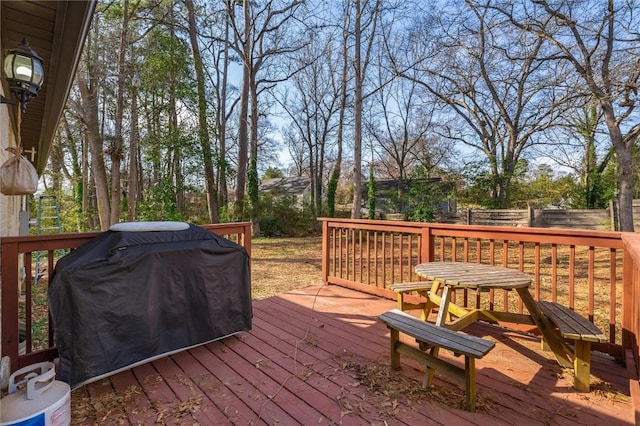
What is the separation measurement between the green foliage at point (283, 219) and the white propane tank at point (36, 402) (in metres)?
10.8

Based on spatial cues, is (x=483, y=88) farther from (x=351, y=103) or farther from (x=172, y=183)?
(x=172, y=183)

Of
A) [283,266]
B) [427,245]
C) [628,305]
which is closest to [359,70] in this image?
[283,266]

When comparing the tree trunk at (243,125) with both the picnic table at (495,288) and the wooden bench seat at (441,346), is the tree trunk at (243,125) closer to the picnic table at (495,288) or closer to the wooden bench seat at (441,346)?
the picnic table at (495,288)

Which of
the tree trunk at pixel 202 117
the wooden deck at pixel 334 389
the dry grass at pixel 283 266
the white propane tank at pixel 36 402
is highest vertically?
the tree trunk at pixel 202 117

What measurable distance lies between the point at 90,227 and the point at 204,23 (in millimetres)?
8583

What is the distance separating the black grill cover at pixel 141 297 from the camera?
6.26 feet

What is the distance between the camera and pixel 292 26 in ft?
41.7

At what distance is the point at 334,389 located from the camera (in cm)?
210

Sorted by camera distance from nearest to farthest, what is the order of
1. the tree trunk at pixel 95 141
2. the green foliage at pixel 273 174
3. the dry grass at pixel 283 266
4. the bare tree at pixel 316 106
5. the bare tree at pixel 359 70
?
the dry grass at pixel 283 266, the tree trunk at pixel 95 141, the bare tree at pixel 359 70, the bare tree at pixel 316 106, the green foliage at pixel 273 174

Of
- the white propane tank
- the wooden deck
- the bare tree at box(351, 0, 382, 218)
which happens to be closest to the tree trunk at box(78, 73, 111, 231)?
the bare tree at box(351, 0, 382, 218)

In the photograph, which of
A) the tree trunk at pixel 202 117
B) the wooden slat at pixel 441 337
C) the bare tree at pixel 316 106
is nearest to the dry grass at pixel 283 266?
the tree trunk at pixel 202 117

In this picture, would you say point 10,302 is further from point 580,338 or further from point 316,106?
point 316,106

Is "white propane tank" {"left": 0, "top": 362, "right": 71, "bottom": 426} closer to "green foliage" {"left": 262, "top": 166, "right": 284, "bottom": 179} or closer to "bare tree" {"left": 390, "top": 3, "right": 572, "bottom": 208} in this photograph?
"bare tree" {"left": 390, "top": 3, "right": 572, "bottom": 208}

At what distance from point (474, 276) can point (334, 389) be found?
1.26m
